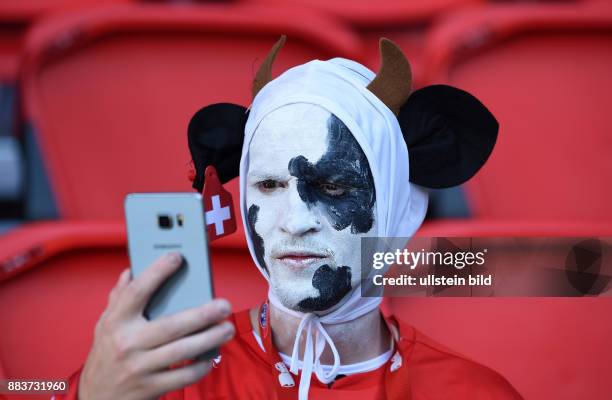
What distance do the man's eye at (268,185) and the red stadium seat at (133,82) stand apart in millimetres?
693

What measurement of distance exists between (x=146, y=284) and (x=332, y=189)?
302 millimetres

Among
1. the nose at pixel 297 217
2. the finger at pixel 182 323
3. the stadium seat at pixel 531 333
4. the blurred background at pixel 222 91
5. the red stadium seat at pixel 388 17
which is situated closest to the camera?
the finger at pixel 182 323

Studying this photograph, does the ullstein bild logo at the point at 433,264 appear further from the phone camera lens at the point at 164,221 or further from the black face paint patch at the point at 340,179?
the phone camera lens at the point at 164,221

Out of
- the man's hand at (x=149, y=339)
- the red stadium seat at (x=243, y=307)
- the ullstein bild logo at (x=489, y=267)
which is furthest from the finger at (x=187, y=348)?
the red stadium seat at (x=243, y=307)

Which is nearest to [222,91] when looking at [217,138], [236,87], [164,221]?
[236,87]

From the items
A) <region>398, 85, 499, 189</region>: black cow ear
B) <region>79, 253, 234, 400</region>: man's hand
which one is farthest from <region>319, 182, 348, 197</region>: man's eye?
<region>79, 253, 234, 400</region>: man's hand

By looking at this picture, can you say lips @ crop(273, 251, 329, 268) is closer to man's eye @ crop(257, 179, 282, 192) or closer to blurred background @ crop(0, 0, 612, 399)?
man's eye @ crop(257, 179, 282, 192)

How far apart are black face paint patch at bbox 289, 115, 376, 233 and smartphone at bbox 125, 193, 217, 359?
0.20m

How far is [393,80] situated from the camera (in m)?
1.05

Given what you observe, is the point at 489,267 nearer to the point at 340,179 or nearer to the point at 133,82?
the point at 340,179

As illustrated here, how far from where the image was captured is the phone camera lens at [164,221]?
80 centimetres

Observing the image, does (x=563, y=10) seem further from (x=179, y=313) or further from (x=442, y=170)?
(x=179, y=313)

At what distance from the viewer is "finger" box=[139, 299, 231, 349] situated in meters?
0.74

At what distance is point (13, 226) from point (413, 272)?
0.88m
